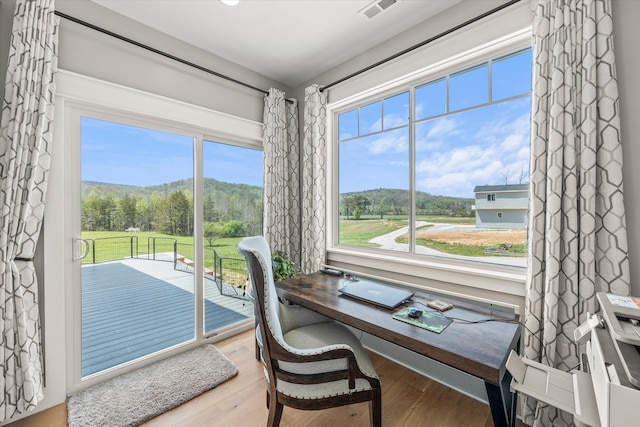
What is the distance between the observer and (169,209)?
91.1 inches

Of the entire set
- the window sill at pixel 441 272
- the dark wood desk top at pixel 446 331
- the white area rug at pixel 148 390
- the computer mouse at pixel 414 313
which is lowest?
the white area rug at pixel 148 390

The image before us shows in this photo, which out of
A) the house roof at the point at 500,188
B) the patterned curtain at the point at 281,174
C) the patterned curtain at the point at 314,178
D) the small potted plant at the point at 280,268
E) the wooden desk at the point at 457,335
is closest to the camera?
the wooden desk at the point at 457,335

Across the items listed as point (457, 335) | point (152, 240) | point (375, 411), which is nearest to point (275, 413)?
point (375, 411)

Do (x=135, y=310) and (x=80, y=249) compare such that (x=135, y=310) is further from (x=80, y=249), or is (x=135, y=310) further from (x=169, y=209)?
(x=169, y=209)

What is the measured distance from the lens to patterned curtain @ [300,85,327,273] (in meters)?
2.68

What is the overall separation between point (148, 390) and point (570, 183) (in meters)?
2.99

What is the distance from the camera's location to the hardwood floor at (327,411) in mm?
1610

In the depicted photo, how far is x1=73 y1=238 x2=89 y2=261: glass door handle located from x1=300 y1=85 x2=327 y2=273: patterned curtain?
1.82 m

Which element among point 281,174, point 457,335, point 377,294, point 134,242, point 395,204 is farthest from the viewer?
point 281,174

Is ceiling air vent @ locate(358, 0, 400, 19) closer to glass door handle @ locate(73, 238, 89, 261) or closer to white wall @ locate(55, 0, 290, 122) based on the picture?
white wall @ locate(55, 0, 290, 122)

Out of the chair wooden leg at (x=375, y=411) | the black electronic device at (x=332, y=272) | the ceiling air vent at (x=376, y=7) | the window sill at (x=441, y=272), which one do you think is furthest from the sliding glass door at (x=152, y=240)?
the chair wooden leg at (x=375, y=411)

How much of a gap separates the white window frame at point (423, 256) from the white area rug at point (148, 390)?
4.74 ft

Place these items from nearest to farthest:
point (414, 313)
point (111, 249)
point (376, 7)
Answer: point (414, 313) → point (376, 7) → point (111, 249)

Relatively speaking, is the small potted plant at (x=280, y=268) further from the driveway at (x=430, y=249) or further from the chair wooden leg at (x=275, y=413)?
the chair wooden leg at (x=275, y=413)
